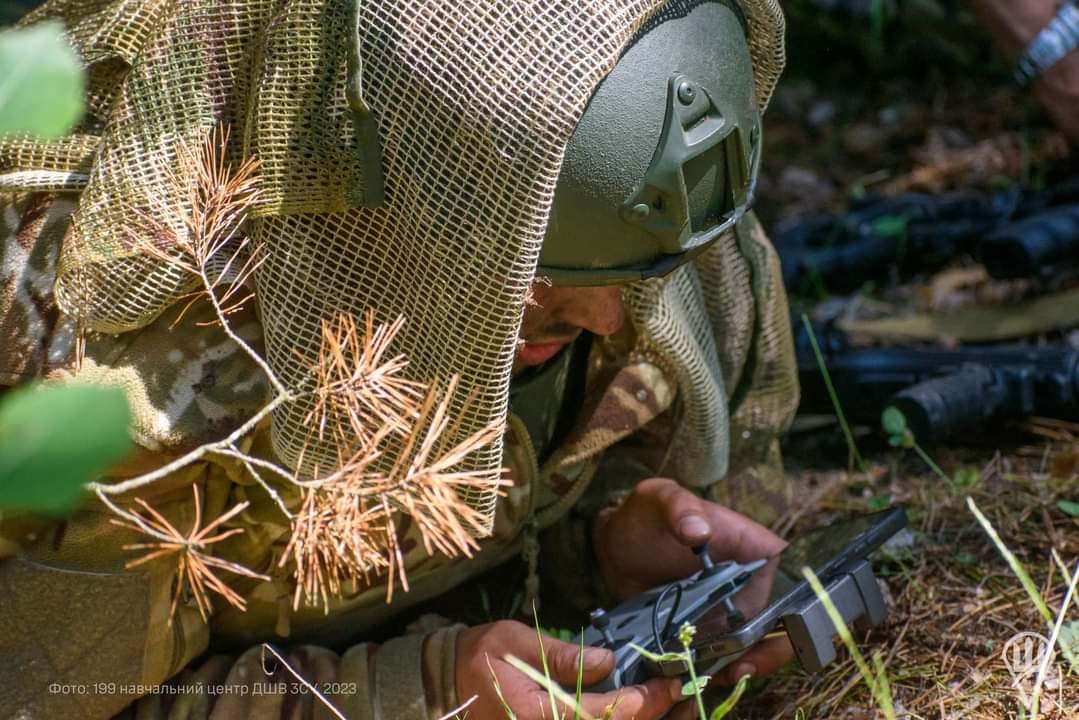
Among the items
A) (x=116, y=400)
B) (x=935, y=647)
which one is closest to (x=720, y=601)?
(x=935, y=647)

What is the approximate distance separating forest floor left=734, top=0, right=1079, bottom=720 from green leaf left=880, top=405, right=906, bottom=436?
4.8 inches

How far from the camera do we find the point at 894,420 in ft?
7.04

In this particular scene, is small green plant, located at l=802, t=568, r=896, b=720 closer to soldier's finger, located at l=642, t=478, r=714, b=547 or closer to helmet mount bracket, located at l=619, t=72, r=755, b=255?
soldier's finger, located at l=642, t=478, r=714, b=547

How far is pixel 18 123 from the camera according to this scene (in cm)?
54

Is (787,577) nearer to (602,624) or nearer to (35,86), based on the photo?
(602,624)

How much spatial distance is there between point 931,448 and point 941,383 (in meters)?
0.21

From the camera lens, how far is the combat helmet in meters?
1.27

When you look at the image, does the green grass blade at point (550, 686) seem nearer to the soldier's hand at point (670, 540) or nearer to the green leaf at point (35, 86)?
the soldier's hand at point (670, 540)

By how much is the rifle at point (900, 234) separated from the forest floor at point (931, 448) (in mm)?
71

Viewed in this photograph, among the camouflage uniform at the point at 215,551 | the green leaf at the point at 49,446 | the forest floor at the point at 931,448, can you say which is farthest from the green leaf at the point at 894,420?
the green leaf at the point at 49,446

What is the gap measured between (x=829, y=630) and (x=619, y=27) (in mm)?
799

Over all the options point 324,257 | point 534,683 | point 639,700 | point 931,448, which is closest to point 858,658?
point 639,700

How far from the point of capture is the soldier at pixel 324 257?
4.01 feet

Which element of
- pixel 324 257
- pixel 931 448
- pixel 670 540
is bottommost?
pixel 931 448
